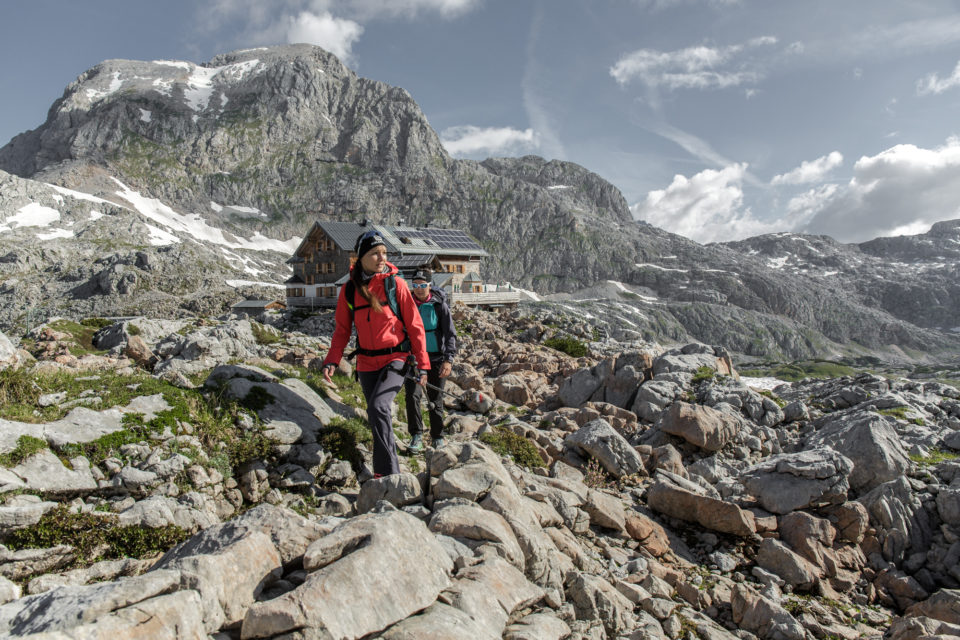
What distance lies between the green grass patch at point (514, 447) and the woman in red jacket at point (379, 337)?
121 inches

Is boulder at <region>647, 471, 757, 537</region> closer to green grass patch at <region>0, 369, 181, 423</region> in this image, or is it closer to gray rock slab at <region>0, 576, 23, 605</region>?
gray rock slab at <region>0, 576, 23, 605</region>

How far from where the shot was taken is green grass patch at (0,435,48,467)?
530cm

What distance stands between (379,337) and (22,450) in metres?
4.42

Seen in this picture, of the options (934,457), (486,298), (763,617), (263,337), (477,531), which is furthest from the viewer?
(486,298)

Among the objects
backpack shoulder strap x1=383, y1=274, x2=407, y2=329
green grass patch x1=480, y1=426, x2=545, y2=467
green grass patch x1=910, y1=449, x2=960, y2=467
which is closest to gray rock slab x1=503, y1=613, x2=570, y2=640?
backpack shoulder strap x1=383, y1=274, x2=407, y2=329

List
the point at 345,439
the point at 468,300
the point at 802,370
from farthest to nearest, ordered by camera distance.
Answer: the point at 802,370, the point at 468,300, the point at 345,439

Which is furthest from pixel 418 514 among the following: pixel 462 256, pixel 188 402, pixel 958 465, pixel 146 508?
pixel 462 256

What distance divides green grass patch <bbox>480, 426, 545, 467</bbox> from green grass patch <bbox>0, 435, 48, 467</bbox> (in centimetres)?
703

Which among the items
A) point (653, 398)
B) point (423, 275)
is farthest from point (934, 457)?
point (423, 275)

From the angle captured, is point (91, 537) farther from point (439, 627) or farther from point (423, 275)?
point (423, 275)

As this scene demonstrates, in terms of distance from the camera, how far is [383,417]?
23.7 feet

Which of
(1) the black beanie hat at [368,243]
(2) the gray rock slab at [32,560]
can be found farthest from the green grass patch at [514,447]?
(2) the gray rock slab at [32,560]

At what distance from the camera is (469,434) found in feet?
38.1

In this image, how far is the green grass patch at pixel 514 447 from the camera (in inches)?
380
